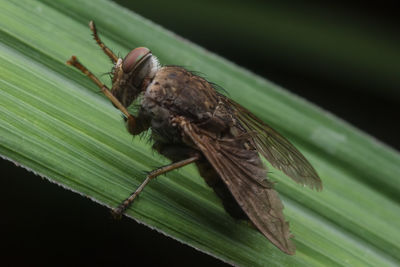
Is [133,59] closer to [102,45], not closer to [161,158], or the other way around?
[102,45]

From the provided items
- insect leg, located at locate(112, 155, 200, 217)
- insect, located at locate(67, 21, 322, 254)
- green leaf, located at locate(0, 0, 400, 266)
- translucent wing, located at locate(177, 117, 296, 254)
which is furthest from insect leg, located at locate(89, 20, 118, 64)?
insect leg, located at locate(112, 155, 200, 217)

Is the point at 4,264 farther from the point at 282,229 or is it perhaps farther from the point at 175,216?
the point at 282,229

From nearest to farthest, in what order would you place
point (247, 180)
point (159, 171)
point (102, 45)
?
point (247, 180) → point (159, 171) → point (102, 45)

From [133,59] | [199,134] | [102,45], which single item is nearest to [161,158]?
[199,134]

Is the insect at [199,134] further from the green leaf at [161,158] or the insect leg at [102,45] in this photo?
the green leaf at [161,158]

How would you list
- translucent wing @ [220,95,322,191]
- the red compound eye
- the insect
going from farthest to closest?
translucent wing @ [220,95,322,191] → the red compound eye → the insect

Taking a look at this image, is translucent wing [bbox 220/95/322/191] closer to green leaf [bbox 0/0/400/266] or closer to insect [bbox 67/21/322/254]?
insect [bbox 67/21/322/254]

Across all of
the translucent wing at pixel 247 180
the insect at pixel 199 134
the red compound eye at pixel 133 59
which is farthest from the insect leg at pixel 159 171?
the red compound eye at pixel 133 59
